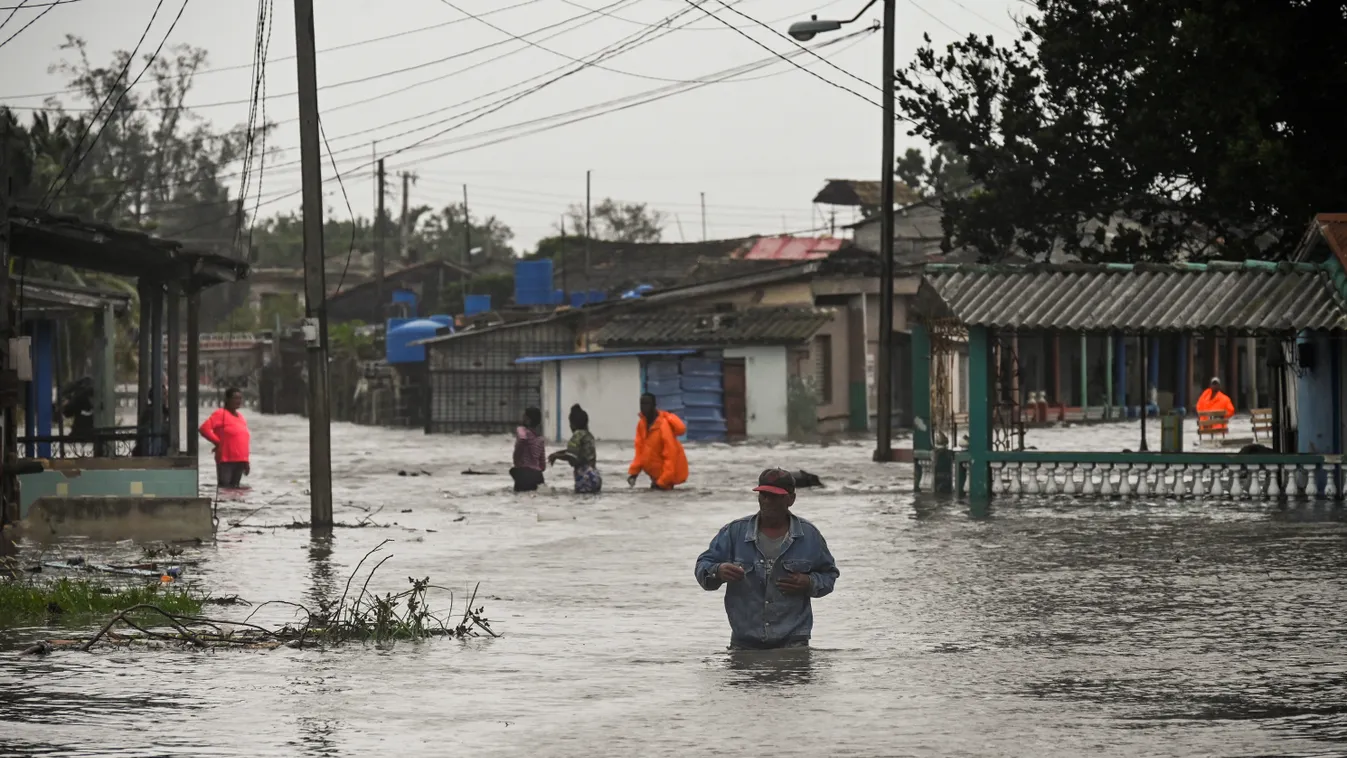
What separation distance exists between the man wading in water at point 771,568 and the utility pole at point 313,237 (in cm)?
1016

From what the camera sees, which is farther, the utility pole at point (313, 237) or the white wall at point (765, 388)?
the white wall at point (765, 388)

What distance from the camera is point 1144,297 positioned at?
25.3m

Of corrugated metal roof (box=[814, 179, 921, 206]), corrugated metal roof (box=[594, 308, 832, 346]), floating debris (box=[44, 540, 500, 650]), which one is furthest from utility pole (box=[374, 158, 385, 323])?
floating debris (box=[44, 540, 500, 650])

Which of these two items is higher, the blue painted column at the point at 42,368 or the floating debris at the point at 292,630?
the blue painted column at the point at 42,368

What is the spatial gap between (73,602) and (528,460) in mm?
15109

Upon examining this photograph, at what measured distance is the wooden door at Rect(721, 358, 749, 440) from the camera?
4978 cm

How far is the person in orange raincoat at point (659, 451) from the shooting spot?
27.7 metres

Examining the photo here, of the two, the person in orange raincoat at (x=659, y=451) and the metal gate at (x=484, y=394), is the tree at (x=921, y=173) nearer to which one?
the metal gate at (x=484, y=394)

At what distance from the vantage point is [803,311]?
162 feet

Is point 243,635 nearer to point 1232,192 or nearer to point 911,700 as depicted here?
point 911,700

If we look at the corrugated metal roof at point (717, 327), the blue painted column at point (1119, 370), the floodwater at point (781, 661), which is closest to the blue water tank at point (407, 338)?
the corrugated metal roof at point (717, 327)

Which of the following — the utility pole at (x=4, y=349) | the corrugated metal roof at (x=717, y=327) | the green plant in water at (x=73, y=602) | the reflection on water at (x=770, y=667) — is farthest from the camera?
the corrugated metal roof at (x=717, y=327)

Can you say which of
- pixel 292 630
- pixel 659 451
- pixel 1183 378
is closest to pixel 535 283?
pixel 1183 378

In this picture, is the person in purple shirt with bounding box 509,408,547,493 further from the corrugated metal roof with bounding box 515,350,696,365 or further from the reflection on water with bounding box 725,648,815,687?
the corrugated metal roof with bounding box 515,350,696,365
